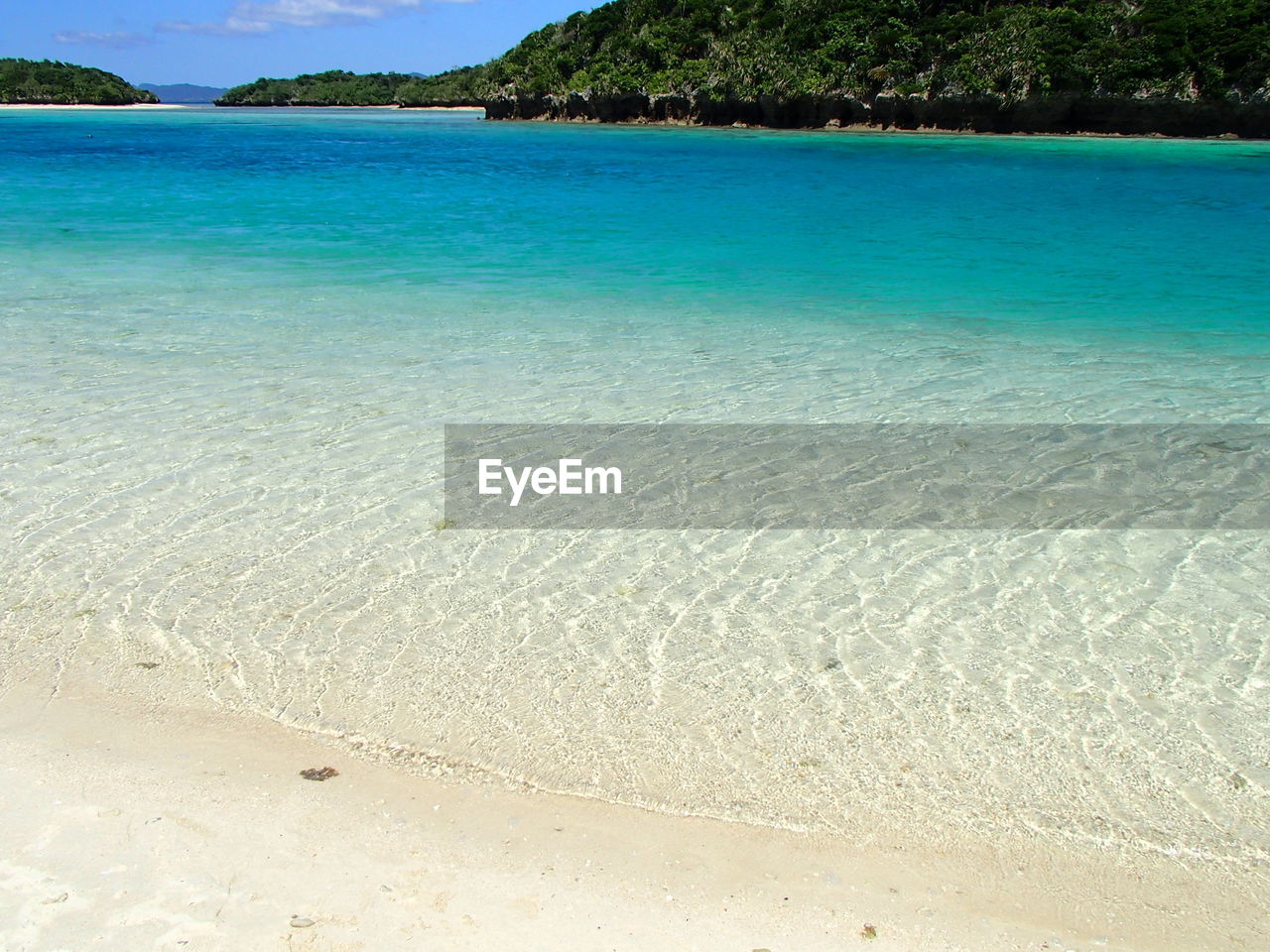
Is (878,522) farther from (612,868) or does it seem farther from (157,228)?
(157,228)

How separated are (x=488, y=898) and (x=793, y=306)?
845cm

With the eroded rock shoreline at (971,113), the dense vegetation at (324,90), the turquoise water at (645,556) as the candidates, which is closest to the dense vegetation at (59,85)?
the dense vegetation at (324,90)

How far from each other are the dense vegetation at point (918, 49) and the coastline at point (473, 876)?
5842cm

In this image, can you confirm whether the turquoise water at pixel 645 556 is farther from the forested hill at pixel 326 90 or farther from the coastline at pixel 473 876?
the forested hill at pixel 326 90

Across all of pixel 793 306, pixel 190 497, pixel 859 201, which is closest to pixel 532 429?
pixel 190 497

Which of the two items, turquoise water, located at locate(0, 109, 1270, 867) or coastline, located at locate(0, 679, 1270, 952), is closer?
coastline, located at locate(0, 679, 1270, 952)

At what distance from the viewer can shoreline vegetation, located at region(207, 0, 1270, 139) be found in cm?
5131

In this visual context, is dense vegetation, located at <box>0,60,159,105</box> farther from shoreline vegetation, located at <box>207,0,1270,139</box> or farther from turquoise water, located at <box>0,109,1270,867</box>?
turquoise water, located at <box>0,109,1270,867</box>

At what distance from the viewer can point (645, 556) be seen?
436 centimetres

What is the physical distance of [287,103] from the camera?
14138 centimetres

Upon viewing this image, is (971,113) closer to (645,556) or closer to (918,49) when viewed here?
(918,49)

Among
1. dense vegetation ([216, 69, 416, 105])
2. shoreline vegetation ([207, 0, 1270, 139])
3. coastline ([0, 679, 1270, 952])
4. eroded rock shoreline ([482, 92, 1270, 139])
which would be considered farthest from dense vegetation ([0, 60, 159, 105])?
coastline ([0, 679, 1270, 952])

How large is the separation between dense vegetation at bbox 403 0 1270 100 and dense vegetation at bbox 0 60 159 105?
77564 mm

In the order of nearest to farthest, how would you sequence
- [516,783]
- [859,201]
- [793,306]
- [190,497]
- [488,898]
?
[488,898] < [516,783] < [190,497] < [793,306] < [859,201]
